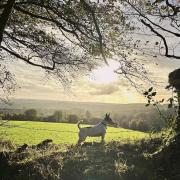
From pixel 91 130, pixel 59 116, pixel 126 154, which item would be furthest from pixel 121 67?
pixel 59 116

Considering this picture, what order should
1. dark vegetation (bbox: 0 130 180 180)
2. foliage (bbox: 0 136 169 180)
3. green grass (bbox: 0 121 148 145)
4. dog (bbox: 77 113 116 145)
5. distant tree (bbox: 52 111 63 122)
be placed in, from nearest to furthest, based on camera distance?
dark vegetation (bbox: 0 130 180 180)
foliage (bbox: 0 136 169 180)
dog (bbox: 77 113 116 145)
green grass (bbox: 0 121 148 145)
distant tree (bbox: 52 111 63 122)

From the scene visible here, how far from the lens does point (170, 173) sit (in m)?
12.2

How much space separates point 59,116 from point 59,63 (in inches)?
2300

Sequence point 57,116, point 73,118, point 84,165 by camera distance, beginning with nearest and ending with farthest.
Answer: point 84,165, point 57,116, point 73,118

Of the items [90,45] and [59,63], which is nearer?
[90,45]

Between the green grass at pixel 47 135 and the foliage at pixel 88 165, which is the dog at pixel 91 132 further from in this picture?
the foliage at pixel 88 165

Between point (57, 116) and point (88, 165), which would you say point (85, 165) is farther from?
point (57, 116)

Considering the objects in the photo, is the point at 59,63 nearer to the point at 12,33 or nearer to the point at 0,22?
the point at 12,33

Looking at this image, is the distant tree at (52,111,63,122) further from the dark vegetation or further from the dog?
the dark vegetation

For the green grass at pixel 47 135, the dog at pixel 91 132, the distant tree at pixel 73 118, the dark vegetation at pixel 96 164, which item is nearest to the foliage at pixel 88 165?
the dark vegetation at pixel 96 164

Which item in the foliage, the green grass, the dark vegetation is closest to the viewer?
the dark vegetation

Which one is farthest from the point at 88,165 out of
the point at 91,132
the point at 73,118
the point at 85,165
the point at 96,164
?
the point at 73,118

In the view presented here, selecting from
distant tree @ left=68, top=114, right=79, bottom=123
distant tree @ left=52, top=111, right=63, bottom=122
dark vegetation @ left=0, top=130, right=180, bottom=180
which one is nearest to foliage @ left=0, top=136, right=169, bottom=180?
dark vegetation @ left=0, top=130, right=180, bottom=180

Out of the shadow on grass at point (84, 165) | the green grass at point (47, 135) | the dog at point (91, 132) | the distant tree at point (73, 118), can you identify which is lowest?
the shadow on grass at point (84, 165)
